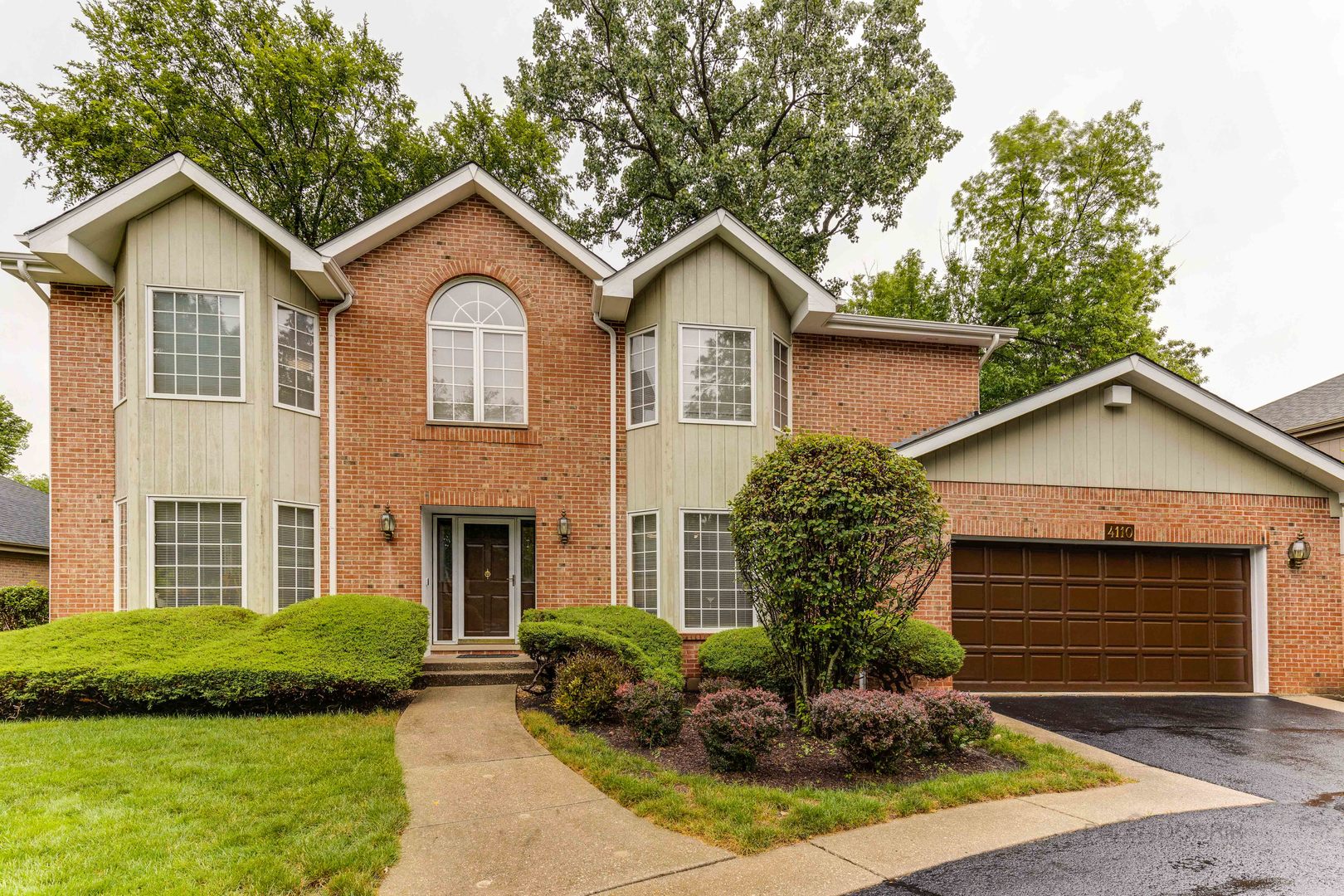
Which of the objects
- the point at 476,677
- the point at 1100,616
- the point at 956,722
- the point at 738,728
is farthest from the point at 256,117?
the point at 1100,616

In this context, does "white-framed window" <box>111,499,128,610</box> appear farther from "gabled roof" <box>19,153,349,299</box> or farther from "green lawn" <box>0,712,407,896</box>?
"gabled roof" <box>19,153,349,299</box>

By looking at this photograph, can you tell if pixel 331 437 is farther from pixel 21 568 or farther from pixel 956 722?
pixel 21 568

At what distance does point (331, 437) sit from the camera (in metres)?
9.72

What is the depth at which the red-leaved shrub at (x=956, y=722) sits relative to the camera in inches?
232

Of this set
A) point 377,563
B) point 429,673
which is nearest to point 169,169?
point 377,563

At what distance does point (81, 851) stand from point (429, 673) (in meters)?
5.10

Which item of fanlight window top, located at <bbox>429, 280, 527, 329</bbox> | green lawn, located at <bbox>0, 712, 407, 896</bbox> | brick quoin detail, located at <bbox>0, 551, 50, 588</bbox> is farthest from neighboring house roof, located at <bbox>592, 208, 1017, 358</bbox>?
brick quoin detail, located at <bbox>0, 551, 50, 588</bbox>

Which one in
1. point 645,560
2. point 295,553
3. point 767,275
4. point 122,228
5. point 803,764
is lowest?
point 803,764

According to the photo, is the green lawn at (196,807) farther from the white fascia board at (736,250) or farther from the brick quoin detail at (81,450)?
the white fascia board at (736,250)

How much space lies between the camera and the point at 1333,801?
209 inches

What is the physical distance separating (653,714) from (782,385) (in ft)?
20.3

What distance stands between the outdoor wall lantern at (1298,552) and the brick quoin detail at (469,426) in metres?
10.3

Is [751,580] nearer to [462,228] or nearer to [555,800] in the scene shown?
[555,800]

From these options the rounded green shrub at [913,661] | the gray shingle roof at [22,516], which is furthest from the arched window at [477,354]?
the gray shingle roof at [22,516]
